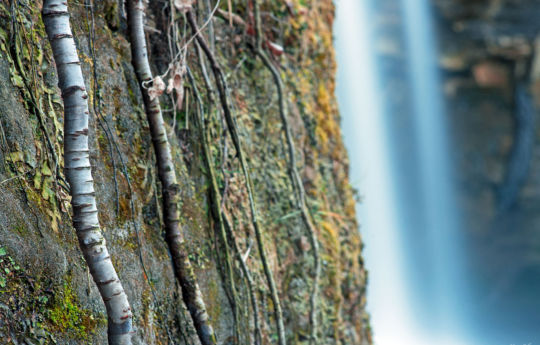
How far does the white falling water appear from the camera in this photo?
39.9 feet

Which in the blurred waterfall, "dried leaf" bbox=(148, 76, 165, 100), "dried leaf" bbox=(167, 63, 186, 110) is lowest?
"dried leaf" bbox=(148, 76, 165, 100)

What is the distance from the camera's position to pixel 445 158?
1284 centimetres

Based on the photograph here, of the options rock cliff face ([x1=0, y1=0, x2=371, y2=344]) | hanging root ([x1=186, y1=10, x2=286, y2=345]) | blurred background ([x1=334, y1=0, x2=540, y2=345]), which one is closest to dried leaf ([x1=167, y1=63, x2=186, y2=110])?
rock cliff face ([x1=0, y1=0, x2=371, y2=344])

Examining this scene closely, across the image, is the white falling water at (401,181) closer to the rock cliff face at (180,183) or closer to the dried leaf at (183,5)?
the rock cliff face at (180,183)

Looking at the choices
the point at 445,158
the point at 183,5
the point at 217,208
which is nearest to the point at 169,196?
the point at 217,208

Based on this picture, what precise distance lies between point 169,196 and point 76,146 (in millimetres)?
599

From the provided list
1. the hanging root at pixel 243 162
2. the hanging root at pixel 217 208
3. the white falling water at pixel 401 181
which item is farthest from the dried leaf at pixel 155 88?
the white falling water at pixel 401 181

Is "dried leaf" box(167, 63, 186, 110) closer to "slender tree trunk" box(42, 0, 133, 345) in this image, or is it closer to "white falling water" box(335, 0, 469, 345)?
"slender tree trunk" box(42, 0, 133, 345)

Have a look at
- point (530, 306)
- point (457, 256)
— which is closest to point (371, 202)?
point (457, 256)

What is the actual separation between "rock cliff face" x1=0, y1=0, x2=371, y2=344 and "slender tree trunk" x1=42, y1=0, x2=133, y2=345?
0.40 ft

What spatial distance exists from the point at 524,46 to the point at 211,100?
10.9 meters

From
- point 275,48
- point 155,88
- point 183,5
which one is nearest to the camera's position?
point 155,88

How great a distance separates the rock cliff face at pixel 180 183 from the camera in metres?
1.17

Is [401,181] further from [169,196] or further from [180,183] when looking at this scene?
[169,196]
